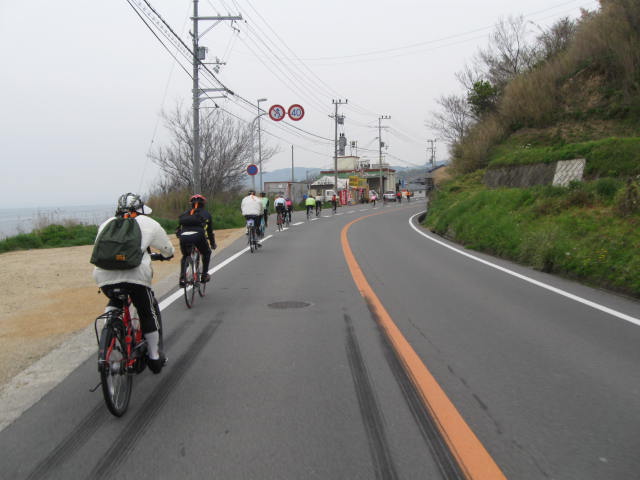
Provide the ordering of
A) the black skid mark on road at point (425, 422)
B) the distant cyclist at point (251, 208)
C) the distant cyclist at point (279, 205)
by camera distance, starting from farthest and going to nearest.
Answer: the distant cyclist at point (279, 205) → the distant cyclist at point (251, 208) → the black skid mark on road at point (425, 422)

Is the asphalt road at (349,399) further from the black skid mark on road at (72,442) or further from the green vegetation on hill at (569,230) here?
the green vegetation on hill at (569,230)

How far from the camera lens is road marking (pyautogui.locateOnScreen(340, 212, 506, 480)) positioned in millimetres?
3160

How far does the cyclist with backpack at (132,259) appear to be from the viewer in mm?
4152

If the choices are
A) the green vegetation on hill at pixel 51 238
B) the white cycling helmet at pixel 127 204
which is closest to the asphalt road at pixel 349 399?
the white cycling helmet at pixel 127 204

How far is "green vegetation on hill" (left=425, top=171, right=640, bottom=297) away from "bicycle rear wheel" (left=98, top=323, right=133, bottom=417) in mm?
7473

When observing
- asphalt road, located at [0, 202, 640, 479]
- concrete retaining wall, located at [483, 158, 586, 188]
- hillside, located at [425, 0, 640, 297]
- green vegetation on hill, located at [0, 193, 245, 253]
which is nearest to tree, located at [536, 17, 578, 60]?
hillside, located at [425, 0, 640, 297]

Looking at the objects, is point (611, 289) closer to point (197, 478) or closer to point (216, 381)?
point (216, 381)

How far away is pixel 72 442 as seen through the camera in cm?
360

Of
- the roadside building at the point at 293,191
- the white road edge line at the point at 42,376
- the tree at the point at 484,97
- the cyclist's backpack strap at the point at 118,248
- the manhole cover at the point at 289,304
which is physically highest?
the tree at the point at 484,97

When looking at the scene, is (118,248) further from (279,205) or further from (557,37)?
(557,37)

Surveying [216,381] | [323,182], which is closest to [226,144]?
[216,381]

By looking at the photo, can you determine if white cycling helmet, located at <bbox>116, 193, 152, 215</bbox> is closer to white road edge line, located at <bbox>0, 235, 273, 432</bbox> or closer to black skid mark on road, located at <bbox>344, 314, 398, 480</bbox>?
white road edge line, located at <bbox>0, 235, 273, 432</bbox>

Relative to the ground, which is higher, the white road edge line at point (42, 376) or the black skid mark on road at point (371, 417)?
the black skid mark on road at point (371, 417)

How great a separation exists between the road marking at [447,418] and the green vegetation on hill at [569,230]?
4737 mm
